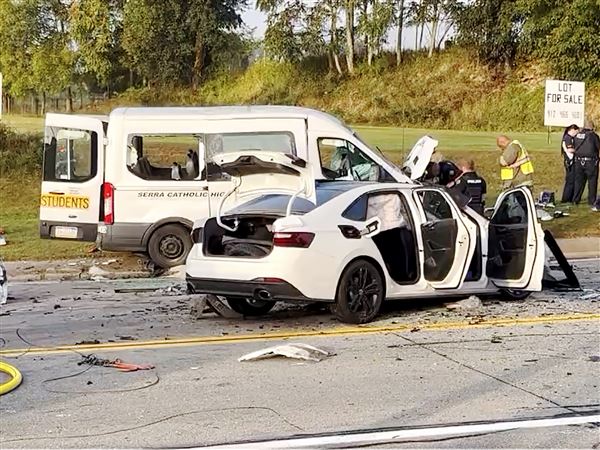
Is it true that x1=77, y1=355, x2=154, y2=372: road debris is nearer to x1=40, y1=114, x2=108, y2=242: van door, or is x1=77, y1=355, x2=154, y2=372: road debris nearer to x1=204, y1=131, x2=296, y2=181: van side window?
x1=204, y1=131, x2=296, y2=181: van side window

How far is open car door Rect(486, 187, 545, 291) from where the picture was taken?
1009 centimetres

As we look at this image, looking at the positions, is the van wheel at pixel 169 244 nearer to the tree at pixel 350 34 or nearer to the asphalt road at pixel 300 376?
the asphalt road at pixel 300 376

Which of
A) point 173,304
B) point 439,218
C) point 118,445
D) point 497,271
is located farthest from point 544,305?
point 118,445

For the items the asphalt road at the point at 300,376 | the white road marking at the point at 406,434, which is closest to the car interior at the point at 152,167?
the asphalt road at the point at 300,376

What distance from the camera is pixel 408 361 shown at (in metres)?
7.52

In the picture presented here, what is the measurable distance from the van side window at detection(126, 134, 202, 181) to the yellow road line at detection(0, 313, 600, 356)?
5.98m

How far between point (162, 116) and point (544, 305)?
6762mm

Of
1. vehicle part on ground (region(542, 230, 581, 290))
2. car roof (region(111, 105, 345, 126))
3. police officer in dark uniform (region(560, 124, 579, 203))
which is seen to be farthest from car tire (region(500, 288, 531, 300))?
police officer in dark uniform (region(560, 124, 579, 203))

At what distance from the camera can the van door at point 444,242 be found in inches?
382

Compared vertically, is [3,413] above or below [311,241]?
below

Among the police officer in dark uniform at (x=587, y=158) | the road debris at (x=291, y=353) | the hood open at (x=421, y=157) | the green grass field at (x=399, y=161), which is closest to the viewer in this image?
the road debris at (x=291, y=353)

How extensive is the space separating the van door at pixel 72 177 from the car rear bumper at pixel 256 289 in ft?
19.3

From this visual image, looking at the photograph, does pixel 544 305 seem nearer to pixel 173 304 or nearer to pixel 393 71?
pixel 173 304

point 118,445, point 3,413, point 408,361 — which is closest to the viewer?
point 118,445
